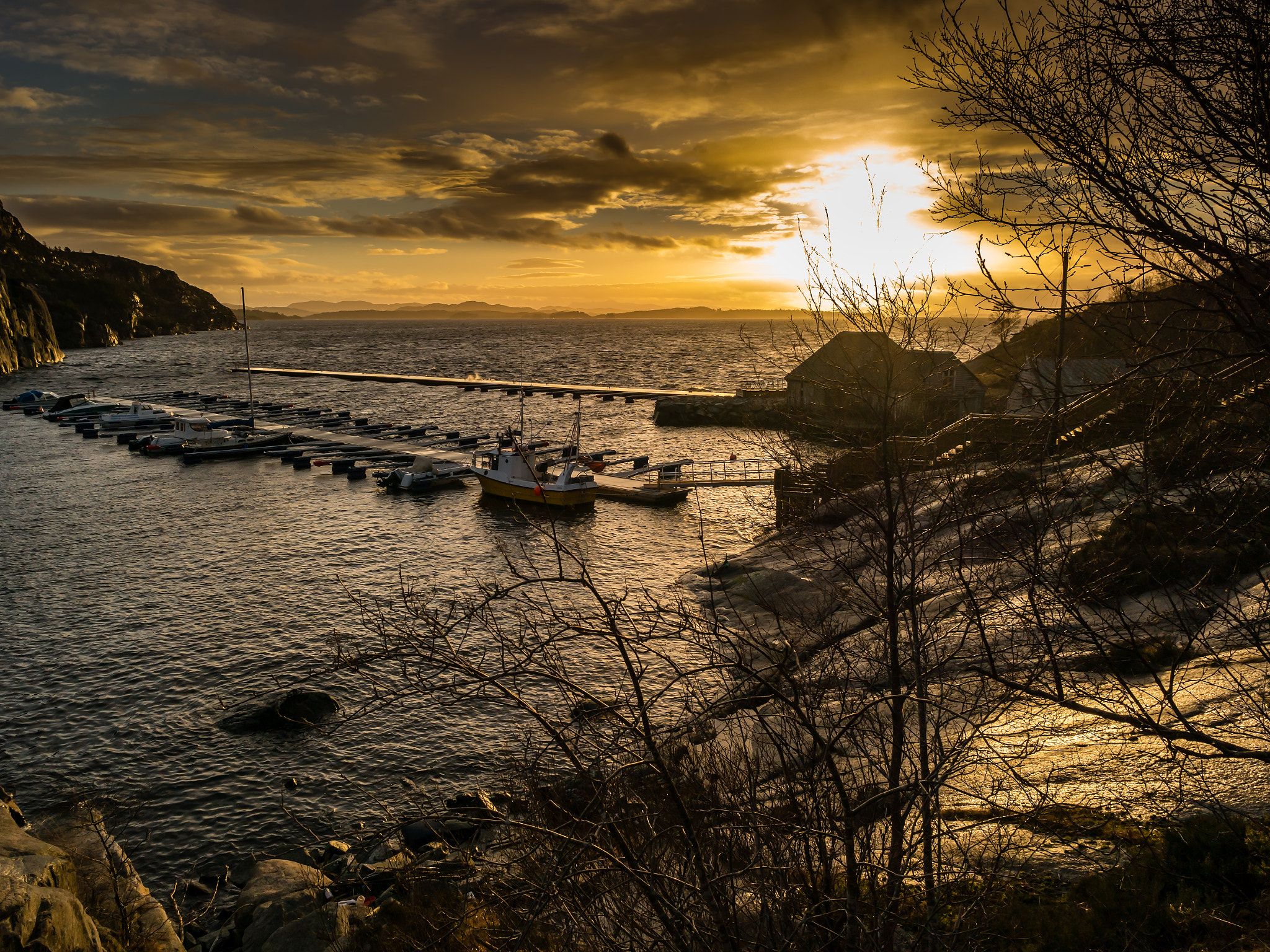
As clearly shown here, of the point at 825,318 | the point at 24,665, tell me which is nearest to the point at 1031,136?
the point at 825,318

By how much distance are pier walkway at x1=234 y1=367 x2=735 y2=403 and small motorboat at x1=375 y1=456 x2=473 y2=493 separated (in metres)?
37.1

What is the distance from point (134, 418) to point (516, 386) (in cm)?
4905

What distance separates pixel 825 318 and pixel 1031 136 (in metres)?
3.56

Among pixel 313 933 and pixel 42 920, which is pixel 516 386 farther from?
pixel 42 920

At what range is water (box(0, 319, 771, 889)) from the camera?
1705 cm

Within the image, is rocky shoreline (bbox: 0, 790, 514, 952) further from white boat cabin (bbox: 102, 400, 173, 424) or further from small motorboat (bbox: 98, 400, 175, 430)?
white boat cabin (bbox: 102, 400, 173, 424)

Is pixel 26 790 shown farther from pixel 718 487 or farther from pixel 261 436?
pixel 261 436

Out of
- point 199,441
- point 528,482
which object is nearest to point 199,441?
point 199,441

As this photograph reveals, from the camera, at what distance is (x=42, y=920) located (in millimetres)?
9312

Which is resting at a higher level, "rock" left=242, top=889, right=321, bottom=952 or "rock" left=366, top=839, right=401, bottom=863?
"rock" left=242, top=889, right=321, bottom=952

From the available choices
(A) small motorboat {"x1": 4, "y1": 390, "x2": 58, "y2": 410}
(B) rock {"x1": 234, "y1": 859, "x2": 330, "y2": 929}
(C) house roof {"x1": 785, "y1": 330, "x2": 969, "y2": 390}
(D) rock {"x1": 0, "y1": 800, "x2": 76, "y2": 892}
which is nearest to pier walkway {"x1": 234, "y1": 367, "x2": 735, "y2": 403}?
(A) small motorboat {"x1": 4, "y1": 390, "x2": 58, "y2": 410}

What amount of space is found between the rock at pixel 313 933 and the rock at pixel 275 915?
0.24 meters

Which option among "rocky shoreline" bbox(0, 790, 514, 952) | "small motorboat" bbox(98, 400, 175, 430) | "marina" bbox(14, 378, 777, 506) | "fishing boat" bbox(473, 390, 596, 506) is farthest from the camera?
"small motorboat" bbox(98, 400, 175, 430)

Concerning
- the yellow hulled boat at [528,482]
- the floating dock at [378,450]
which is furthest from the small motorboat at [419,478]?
the yellow hulled boat at [528,482]
